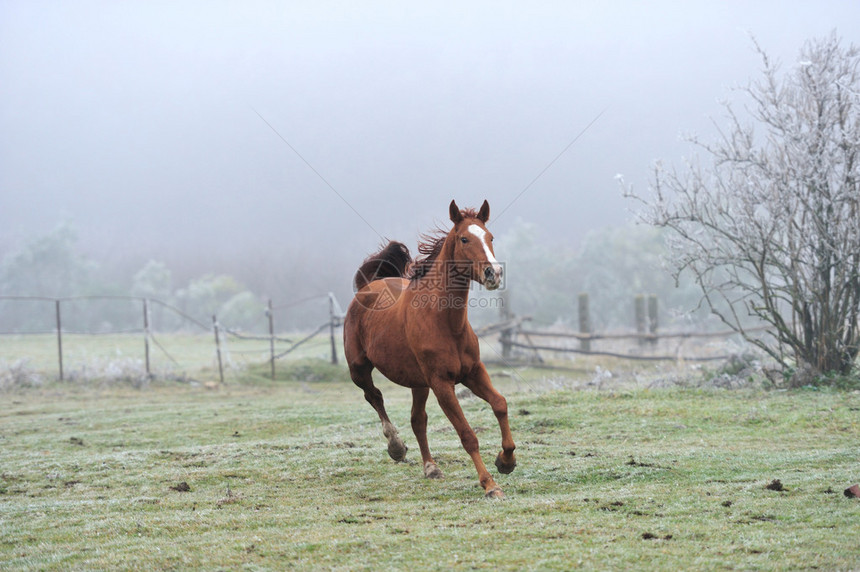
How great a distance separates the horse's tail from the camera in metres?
8.86

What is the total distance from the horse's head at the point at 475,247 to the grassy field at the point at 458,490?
1.70 meters

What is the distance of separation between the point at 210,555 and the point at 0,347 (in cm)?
2768

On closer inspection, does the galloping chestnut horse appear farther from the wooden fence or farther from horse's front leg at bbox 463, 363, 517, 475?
the wooden fence

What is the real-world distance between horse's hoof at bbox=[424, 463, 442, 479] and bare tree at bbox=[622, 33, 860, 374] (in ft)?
21.1

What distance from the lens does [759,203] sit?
39.8ft

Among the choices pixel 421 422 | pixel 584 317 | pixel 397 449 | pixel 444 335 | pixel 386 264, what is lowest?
pixel 397 449

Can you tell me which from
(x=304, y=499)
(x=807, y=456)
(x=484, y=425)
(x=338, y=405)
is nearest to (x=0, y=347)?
(x=338, y=405)

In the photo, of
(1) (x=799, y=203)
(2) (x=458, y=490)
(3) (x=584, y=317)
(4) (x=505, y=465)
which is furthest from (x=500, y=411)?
(3) (x=584, y=317)

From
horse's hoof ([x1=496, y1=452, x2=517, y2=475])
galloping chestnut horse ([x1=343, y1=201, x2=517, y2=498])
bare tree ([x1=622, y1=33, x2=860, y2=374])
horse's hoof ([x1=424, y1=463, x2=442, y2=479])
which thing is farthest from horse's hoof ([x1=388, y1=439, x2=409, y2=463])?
bare tree ([x1=622, y1=33, x2=860, y2=374])

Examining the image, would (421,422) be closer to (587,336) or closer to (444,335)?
(444,335)

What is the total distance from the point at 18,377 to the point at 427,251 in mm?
15180

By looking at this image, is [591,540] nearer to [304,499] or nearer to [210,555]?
[210,555]

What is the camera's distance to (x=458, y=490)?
6.43m

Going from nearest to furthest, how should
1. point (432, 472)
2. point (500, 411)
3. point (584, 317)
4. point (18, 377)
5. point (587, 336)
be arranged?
1. point (500, 411)
2. point (432, 472)
3. point (18, 377)
4. point (587, 336)
5. point (584, 317)
